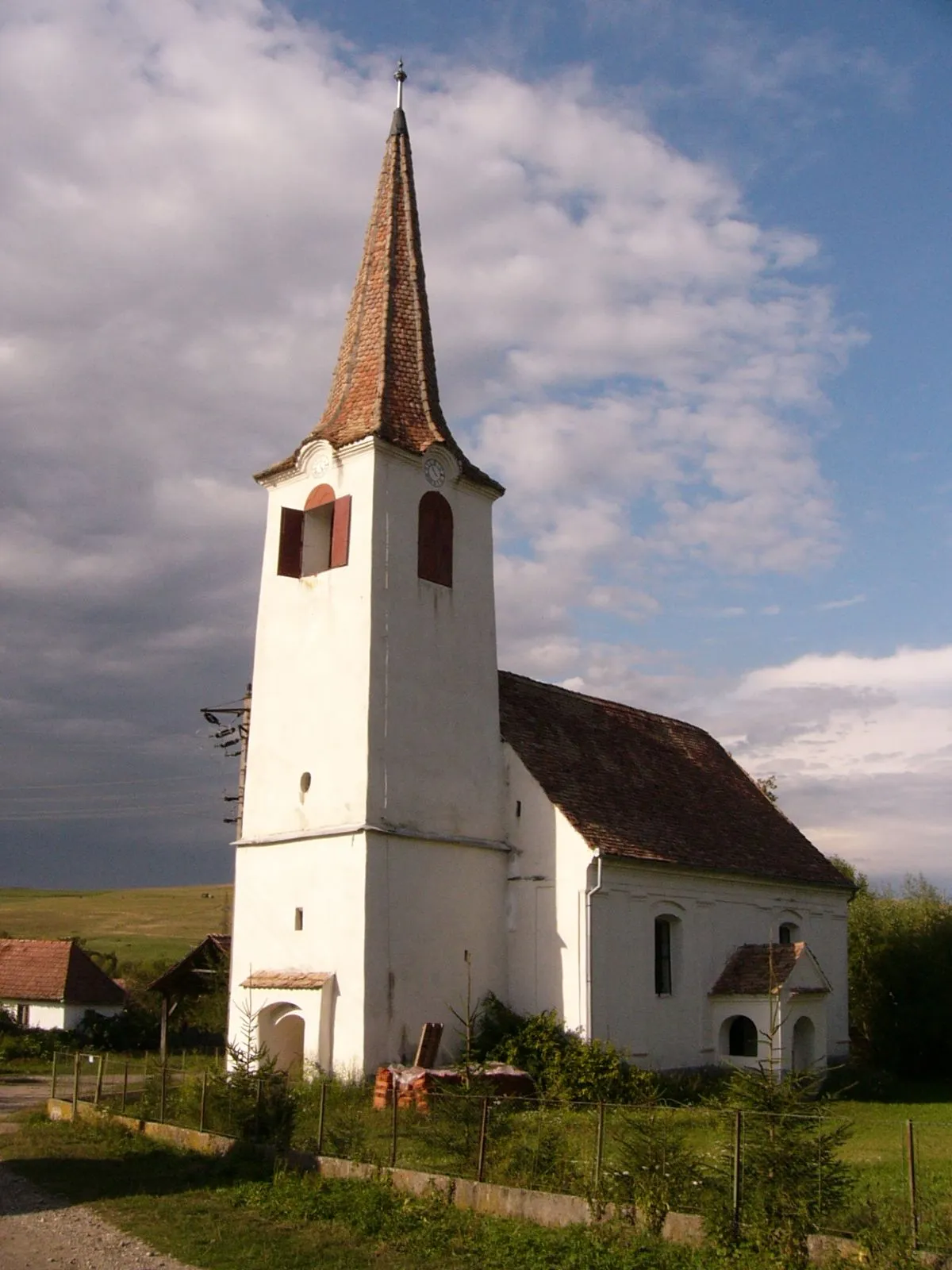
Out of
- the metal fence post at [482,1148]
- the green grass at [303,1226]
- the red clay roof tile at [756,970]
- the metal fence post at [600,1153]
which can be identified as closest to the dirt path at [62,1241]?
the green grass at [303,1226]

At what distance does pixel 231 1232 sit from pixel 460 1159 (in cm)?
302

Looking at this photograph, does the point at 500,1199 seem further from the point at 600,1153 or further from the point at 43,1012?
the point at 43,1012

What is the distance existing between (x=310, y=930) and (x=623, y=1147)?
38.1 feet

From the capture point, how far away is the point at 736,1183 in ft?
37.8

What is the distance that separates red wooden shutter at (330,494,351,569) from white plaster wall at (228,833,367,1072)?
5.84 m

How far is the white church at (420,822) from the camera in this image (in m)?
23.2

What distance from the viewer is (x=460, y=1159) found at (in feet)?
48.4

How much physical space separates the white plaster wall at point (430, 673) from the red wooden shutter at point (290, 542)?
2.25 metres

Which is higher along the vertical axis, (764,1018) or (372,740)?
(372,740)

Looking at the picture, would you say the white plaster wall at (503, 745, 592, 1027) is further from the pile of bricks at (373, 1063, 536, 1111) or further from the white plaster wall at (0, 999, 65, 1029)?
the white plaster wall at (0, 999, 65, 1029)

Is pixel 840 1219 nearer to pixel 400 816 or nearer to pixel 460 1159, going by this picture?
pixel 460 1159

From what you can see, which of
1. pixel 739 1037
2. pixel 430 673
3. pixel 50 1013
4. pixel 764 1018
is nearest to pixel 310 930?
pixel 430 673

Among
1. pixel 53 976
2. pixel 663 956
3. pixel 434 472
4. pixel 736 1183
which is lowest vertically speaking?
pixel 736 1183

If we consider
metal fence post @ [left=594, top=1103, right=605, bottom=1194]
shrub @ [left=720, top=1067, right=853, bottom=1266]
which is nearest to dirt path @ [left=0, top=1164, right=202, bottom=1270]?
metal fence post @ [left=594, top=1103, right=605, bottom=1194]
